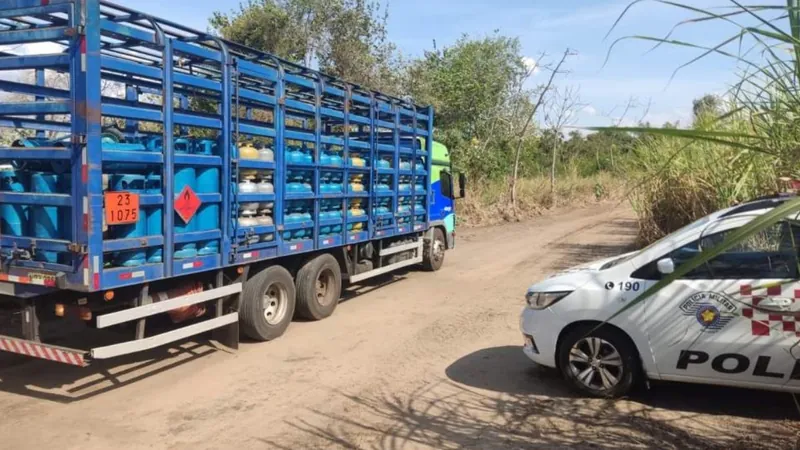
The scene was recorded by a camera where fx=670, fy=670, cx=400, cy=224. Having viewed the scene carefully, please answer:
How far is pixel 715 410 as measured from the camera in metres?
5.54

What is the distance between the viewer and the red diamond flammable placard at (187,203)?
253 inches

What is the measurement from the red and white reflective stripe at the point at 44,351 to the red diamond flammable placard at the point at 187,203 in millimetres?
1583

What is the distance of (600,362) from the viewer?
5727 mm

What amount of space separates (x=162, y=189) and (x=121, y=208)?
0.54 m

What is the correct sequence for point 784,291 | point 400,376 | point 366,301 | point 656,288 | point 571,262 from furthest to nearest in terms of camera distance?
point 571,262
point 366,301
point 400,376
point 784,291
point 656,288

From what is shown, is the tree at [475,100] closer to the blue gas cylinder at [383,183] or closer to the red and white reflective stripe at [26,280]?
the blue gas cylinder at [383,183]

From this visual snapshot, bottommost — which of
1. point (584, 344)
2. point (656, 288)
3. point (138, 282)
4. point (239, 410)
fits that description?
point (239, 410)

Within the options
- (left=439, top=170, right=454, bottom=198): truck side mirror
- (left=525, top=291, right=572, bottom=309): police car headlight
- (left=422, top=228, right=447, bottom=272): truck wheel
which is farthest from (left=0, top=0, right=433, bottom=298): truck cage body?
(left=439, top=170, right=454, bottom=198): truck side mirror

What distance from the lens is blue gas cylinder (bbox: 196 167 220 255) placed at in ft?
22.3

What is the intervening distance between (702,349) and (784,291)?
0.76 meters

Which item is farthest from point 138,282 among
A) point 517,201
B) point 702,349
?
point 517,201

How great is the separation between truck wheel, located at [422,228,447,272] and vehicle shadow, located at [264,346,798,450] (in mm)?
6851

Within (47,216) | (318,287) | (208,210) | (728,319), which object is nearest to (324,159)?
(318,287)

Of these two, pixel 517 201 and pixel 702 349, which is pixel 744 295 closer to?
pixel 702 349
